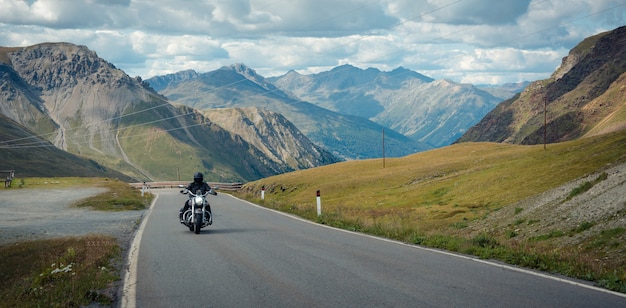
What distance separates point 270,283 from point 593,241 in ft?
31.0

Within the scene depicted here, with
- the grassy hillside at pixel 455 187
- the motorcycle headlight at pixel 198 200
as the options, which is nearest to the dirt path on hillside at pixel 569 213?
the grassy hillside at pixel 455 187

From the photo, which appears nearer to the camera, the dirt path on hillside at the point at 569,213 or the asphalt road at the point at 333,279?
the asphalt road at the point at 333,279

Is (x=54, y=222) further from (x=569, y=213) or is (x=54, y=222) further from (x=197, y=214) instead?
(x=569, y=213)

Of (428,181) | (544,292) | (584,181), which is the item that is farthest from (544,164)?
(544,292)

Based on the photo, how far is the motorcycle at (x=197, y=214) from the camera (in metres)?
22.4

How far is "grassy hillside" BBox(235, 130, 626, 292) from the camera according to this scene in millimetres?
14656

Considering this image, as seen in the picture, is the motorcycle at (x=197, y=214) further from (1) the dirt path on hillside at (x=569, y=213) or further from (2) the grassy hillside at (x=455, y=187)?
(1) the dirt path on hillside at (x=569, y=213)

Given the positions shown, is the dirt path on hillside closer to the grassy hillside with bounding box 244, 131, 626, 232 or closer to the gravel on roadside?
the grassy hillside with bounding box 244, 131, 626, 232

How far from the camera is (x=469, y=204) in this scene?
122 ft

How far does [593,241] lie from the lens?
16609 mm

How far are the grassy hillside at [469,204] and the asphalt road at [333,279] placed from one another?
121 centimetres

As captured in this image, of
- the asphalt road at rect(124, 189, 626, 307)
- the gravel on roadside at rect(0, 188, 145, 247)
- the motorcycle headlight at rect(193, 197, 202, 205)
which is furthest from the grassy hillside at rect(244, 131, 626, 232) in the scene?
the gravel on roadside at rect(0, 188, 145, 247)

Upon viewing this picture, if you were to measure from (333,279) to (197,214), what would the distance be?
1116 cm

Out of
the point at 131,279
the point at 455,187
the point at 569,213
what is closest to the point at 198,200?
the point at 131,279
